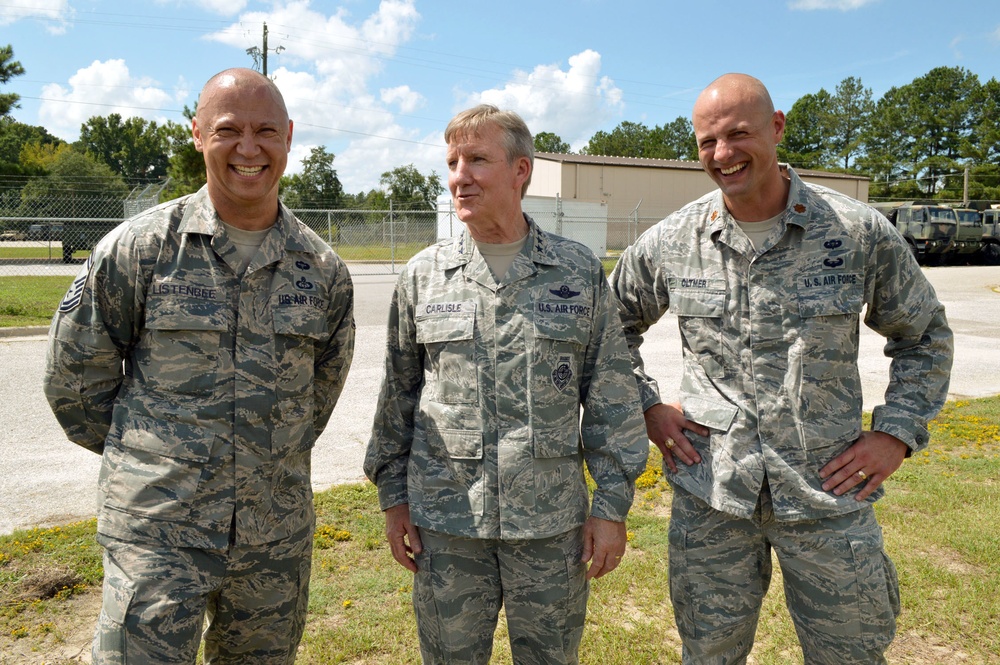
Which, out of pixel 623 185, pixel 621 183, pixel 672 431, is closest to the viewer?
pixel 672 431

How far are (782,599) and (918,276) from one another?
206 cm

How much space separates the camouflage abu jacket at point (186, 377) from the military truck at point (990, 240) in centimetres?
3495

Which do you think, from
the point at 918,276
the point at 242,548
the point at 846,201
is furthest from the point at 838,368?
the point at 242,548

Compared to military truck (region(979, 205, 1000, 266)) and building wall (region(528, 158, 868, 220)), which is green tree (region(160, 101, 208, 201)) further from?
military truck (region(979, 205, 1000, 266))

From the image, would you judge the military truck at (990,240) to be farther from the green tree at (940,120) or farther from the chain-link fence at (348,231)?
the green tree at (940,120)

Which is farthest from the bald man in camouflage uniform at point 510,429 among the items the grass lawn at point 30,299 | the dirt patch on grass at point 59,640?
the grass lawn at point 30,299

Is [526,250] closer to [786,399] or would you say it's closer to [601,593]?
[786,399]

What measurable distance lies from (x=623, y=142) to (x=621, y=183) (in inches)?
2100

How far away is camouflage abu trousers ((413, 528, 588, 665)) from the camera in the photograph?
2361 mm

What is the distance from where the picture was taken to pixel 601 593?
3898 mm

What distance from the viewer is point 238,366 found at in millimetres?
2381

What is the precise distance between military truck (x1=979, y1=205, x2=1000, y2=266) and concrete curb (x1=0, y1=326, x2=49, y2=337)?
3308 cm

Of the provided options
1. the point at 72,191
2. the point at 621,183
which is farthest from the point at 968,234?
the point at 72,191

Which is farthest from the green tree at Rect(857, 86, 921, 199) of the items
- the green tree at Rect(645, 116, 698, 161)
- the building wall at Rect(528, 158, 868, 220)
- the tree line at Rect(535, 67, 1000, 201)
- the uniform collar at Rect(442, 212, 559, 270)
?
the uniform collar at Rect(442, 212, 559, 270)
